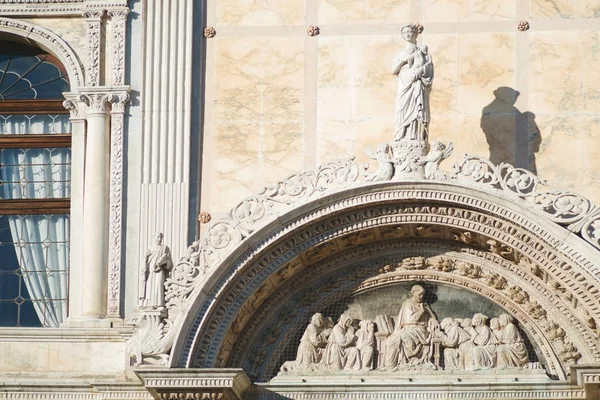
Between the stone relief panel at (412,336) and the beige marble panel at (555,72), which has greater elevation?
the beige marble panel at (555,72)

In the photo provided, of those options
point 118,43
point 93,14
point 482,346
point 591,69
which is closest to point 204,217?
point 118,43

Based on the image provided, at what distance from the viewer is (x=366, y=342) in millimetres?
21875

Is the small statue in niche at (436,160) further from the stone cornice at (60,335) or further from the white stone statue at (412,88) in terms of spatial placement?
the stone cornice at (60,335)

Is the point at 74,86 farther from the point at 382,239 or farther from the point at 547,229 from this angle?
the point at 547,229

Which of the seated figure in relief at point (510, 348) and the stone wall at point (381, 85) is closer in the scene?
the seated figure in relief at point (510, 348)

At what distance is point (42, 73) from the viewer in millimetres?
23797

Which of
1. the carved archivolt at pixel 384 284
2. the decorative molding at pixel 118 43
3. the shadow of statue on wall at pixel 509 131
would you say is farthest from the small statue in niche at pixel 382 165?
the decorative molding at pixel 118 43

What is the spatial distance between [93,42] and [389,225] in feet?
14.0

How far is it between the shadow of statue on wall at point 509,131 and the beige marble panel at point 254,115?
2141 millimetres

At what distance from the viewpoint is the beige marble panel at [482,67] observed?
2280cm

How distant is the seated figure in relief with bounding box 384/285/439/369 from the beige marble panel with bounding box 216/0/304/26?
3.59m

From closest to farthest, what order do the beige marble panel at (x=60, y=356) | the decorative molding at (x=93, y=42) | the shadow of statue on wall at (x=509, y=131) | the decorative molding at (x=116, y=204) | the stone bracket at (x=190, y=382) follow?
the stone bracket at (x=190, y=382) → the beige marble panel at (x=60, y=356) → the decorative molding at (x=116, y=204) → the shadow of statue on wall at (x=509, y=131) → the decorative molding at (x=93, y=42)

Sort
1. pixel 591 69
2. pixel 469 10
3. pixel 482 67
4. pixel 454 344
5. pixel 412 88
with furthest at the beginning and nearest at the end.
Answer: pixel 469 10 < pixel 482 67 < pixel 591 69 < pixel 454 344 < pixel 412 88

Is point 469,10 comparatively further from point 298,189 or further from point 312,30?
point 298,189
